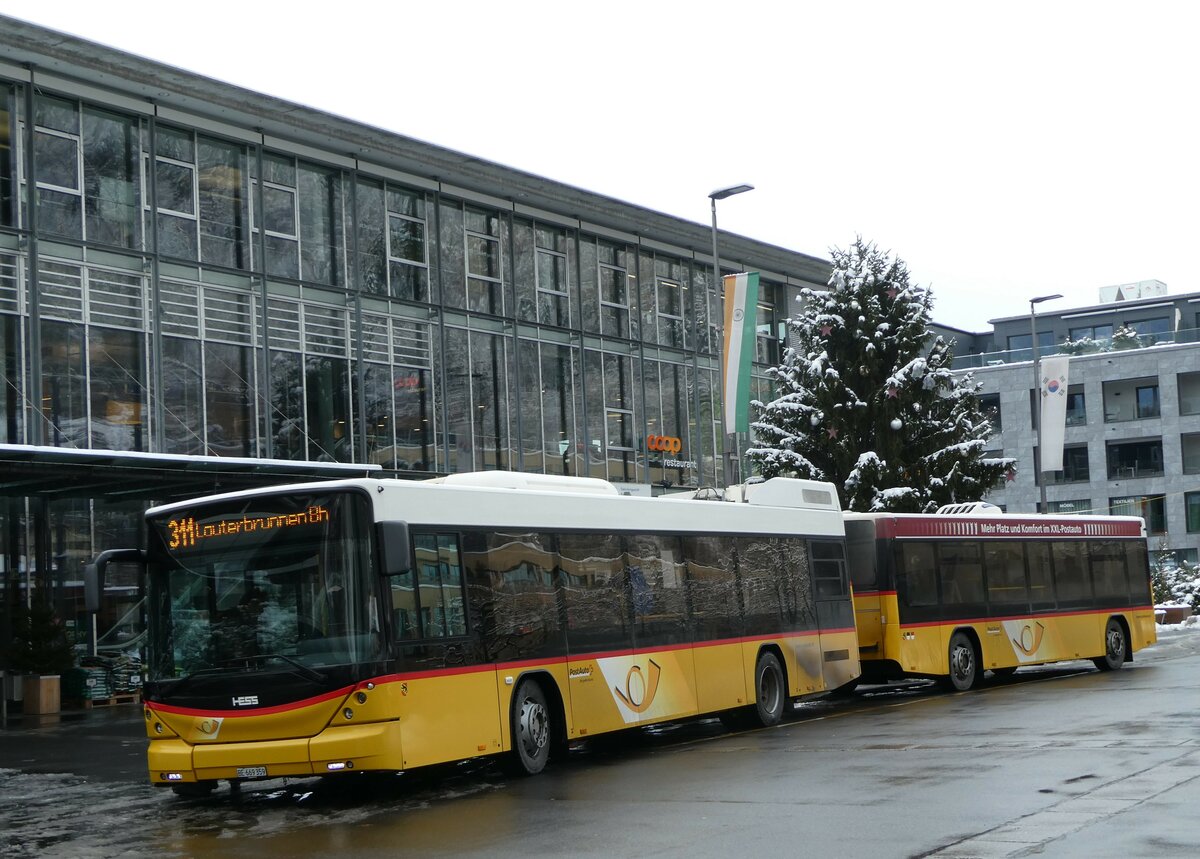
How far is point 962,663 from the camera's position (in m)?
24.9

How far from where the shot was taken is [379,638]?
13.0 metres

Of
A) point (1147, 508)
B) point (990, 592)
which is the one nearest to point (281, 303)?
point (990, 592)

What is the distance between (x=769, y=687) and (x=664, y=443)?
898 inches

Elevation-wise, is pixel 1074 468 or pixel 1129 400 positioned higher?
pixel 1129 400

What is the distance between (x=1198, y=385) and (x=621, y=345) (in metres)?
46.3

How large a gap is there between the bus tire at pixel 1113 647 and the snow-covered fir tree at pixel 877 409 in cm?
1004

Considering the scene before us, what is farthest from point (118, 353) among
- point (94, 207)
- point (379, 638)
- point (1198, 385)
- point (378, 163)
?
A: point (1198, 385)

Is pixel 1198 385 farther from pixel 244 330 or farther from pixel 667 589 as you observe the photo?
pixel 667 589

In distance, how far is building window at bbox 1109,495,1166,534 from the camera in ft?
251

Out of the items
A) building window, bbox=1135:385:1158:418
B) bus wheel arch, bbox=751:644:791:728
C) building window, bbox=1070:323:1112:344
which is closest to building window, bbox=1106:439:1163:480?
building window, bbox=1135:385:1158:418

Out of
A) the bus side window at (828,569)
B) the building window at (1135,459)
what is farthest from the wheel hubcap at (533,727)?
the building window at (1135,459)

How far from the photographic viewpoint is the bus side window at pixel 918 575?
23.9 meters

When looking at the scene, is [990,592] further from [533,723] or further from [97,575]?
[97,575]

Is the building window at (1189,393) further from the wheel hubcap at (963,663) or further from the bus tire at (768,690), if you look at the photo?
the bus tire at (768,690)
